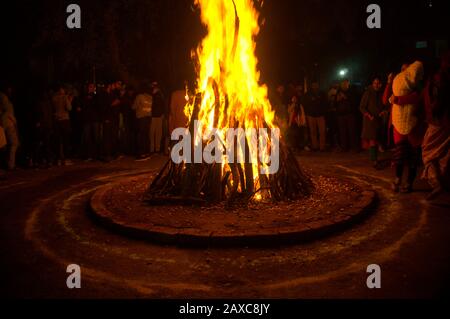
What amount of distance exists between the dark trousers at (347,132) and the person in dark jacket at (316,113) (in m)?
0.52

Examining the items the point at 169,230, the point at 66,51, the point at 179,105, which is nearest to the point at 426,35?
the point at 179,105

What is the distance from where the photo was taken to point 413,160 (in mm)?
7770

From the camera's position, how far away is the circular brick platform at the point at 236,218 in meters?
5.58

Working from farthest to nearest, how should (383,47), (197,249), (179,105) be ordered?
(383,47)
(179,105)
(197,249)

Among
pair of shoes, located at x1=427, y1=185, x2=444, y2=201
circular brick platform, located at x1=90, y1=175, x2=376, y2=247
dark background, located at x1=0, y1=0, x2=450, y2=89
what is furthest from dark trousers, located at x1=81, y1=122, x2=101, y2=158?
pair of shoes, located at x1=427, y1=185, x2=444, y2=201

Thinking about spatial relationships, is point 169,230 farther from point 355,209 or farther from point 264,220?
point 355,209

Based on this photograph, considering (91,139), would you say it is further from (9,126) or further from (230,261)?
(230,261)

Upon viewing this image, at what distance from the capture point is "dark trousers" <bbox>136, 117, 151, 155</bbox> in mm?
13547

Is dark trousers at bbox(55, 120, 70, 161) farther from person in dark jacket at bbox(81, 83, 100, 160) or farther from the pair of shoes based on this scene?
the pair of shoes

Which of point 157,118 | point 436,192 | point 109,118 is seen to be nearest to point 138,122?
point 157,118

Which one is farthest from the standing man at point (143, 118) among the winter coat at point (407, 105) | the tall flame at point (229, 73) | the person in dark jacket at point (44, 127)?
the winter coat at point (407, 105)

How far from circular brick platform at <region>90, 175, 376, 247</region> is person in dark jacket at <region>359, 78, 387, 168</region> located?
3294 mm

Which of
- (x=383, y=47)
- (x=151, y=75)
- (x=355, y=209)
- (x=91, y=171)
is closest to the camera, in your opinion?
(x=355, y=209)

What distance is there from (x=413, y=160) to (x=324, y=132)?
19.7ft
